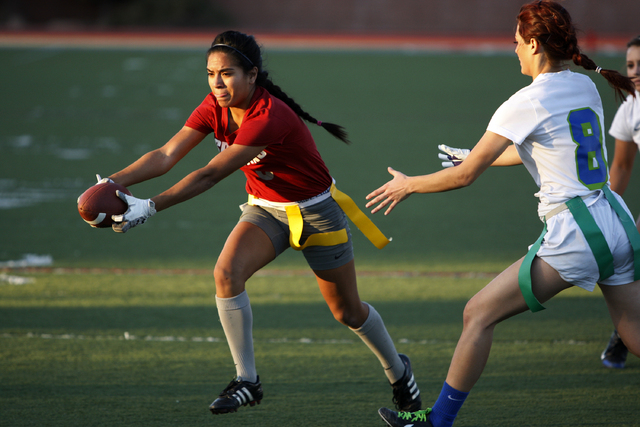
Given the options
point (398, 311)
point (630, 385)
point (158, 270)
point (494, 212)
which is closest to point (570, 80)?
point (630, 385)

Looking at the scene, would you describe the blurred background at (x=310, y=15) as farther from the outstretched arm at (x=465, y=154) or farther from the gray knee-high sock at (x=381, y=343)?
the outstretched arm at (x=465, y=154)

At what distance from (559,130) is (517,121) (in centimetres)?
19

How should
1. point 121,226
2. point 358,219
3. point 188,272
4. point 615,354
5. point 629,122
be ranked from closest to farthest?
1. point 121,226
2. point 358,219
3. point 629,122
4. point 615,354
5. point 188,272

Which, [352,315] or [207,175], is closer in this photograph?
[207,175]

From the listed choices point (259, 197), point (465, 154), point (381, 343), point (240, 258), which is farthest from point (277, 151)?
point (381, 343)

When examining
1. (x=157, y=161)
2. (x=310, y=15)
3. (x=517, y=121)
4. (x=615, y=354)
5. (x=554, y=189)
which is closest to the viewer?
(x=517, y=121)

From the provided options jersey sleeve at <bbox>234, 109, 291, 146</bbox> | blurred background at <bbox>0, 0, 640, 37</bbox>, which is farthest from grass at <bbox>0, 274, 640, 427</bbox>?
blurred background at <bbox>0, 0, 640, 37</bbox>

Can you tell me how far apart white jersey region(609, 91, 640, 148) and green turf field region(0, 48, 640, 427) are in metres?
1.42

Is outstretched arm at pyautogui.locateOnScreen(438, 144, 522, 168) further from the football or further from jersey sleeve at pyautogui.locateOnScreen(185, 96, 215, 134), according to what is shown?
the football

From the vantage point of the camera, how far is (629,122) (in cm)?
424

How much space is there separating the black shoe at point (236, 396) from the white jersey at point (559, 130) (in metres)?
1.63

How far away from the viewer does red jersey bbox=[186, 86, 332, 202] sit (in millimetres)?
3465

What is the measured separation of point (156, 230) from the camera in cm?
774

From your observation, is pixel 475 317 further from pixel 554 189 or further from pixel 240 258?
pixel 240 258
